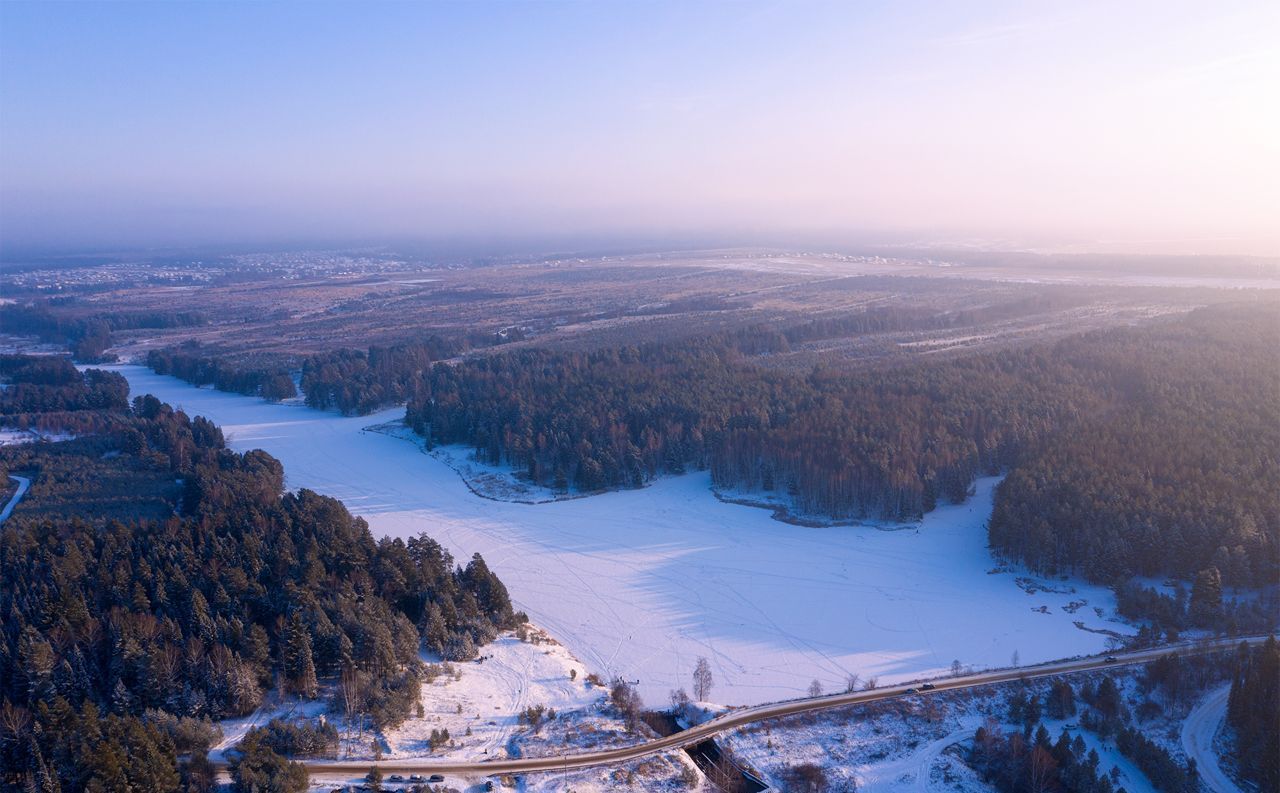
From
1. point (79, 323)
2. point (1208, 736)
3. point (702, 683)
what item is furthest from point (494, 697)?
point (79, 323)

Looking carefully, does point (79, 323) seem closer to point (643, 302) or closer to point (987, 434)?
point (643, 302)

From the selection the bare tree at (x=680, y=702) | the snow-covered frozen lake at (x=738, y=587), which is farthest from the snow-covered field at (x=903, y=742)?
the snow-covered frozen lake at (x=738, y=587)

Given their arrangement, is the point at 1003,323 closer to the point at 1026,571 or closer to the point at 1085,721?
the point at 1026,571

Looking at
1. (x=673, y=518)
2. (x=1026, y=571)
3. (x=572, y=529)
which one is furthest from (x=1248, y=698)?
(x=572, y=529)

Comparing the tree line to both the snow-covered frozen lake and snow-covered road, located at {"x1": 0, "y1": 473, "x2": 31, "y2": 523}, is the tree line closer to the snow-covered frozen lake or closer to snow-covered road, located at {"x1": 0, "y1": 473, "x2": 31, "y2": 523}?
snow-covered road, located at {"x1": 0, "y1": 473, "x2": 31, "y2": 523}

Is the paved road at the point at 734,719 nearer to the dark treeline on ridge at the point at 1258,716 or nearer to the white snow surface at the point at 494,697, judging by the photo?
the white snow surface at the point at 494,697

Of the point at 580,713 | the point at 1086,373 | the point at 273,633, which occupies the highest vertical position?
the point at 1086,373
